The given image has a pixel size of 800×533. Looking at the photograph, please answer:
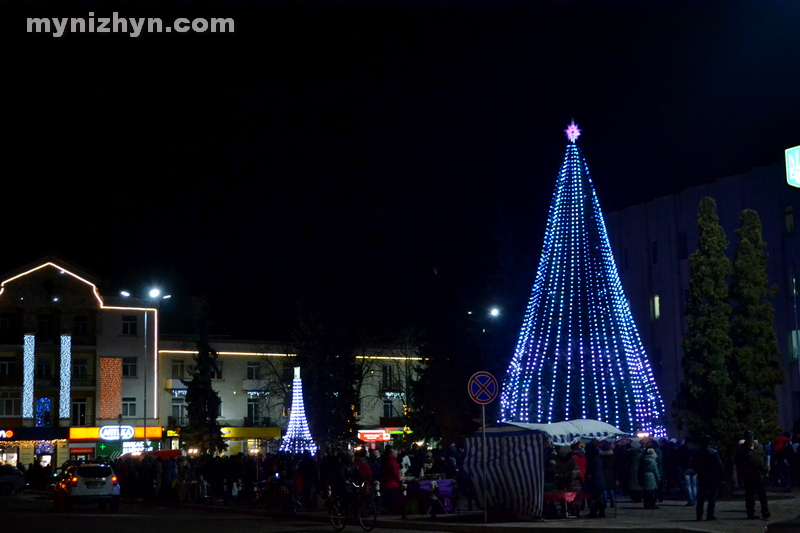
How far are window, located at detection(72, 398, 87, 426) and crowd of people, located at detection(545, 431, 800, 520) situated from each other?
42.6 meters

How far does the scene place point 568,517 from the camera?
21.6 m

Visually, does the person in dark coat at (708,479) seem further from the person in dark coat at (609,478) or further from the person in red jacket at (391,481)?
the person in red jacket at (391,481)

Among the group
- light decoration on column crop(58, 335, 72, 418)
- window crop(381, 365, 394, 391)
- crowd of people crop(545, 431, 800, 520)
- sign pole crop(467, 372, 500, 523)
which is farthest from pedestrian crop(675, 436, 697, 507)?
window crop(381, 365, 394, 391)

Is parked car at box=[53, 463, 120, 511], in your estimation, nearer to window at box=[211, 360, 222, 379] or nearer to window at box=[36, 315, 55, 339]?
window at box=[36, 315, 55, 339]

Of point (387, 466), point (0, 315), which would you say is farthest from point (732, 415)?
point (0, 315)

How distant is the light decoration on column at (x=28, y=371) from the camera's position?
2456 inches

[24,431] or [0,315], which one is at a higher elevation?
[0,315]

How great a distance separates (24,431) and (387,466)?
4357 centimetres

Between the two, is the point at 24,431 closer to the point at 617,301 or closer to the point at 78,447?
the point at 78,447

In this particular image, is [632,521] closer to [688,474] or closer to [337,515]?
[688,474]

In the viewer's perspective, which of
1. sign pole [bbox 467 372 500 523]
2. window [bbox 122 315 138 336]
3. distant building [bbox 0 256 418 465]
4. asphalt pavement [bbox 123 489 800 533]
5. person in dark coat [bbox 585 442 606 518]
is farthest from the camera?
window [bbox 122 315 138 336]

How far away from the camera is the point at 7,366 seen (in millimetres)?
63062

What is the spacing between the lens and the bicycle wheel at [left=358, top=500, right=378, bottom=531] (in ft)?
66.5

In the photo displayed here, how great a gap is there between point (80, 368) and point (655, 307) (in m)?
36.0
